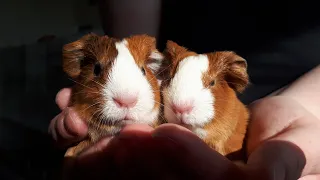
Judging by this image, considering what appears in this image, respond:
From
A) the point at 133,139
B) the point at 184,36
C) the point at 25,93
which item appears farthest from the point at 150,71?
the point at 25,93

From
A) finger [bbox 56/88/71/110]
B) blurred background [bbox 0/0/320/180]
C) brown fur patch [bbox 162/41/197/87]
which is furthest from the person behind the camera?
blurred background [bbox 0/0/320/180]

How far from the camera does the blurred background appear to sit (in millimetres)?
1599

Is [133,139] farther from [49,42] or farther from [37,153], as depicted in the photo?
[49,42]

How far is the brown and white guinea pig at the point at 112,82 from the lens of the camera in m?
0.98

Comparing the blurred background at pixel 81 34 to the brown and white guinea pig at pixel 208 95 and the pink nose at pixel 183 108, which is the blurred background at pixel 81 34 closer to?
the brown and white guinea pig at pixel 208 95

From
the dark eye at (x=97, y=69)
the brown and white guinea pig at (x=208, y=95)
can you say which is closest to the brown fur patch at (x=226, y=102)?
the brown and white guinea pig at (x=208, y=95)

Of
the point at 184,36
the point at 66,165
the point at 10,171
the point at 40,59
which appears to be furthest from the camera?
the point at 40,59

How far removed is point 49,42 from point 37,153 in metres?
0.68

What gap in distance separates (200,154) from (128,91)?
23 cm

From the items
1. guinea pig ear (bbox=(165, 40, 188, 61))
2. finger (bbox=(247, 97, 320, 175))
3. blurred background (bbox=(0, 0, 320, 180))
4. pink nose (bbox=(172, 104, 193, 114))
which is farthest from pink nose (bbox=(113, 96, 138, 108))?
blurred background (bbox=(0, 0, 320, 180))

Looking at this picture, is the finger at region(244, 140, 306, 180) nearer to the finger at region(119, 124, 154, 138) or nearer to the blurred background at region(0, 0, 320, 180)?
the finger at region(119, 124, 154, 138)

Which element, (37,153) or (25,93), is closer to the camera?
(37,153)

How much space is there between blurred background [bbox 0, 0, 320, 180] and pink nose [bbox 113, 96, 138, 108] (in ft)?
2.36

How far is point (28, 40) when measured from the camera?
2.57m
